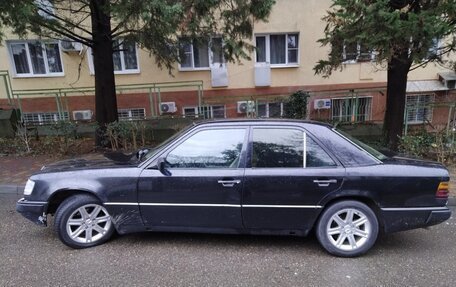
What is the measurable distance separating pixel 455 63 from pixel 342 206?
501 centimetres

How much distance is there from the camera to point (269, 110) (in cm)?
1171

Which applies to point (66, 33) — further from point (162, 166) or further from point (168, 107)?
point (162, 166)

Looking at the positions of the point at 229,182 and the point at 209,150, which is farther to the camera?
the point at 209,150

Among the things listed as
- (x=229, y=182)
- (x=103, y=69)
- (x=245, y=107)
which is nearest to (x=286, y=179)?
(x=229, y=182)

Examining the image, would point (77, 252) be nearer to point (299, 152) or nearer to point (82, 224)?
point (82, 224)

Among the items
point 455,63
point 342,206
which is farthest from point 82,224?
point 455,63

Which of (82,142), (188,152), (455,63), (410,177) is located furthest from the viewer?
(82,142)

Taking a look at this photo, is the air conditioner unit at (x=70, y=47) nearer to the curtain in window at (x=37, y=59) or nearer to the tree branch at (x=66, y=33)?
the curtain in window at (x=37, y=59)

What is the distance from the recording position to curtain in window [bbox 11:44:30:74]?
42.6 ft

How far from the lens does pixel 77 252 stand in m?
3.66

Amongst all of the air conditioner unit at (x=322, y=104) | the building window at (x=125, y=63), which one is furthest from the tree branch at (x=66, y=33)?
the air conditioner unit at (x=322, y=104)

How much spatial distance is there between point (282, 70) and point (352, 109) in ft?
11.0

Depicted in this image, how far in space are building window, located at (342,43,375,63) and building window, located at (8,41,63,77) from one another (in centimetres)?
1092

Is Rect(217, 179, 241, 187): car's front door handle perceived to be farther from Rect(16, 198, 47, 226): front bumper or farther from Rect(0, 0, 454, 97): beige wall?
Rect(0, 0, 454, 97): beige wall
